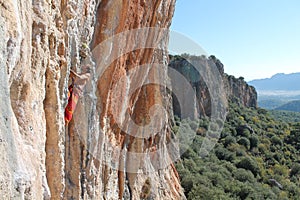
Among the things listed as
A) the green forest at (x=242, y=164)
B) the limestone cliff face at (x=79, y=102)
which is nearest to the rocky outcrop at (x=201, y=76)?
the green forest at (x=242, y=164)

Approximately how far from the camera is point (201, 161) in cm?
1986

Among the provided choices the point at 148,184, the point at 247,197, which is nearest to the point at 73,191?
the point at 148,184

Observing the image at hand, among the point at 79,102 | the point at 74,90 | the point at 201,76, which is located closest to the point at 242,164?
the point at 201,76

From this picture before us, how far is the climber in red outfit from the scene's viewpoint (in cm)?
481

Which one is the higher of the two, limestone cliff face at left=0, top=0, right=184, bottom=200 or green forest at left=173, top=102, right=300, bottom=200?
limestone cliff face at left=0, top=0, right=184, bottom=200

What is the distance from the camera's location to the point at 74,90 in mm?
5039

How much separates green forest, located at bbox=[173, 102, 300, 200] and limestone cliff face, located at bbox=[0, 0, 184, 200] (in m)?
5.75

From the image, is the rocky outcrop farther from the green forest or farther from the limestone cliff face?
the limestone cliff face

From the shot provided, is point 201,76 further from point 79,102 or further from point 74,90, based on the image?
point 74,90

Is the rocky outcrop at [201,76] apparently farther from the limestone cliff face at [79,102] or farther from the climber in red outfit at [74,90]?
the climber in red outfit at [74,90]

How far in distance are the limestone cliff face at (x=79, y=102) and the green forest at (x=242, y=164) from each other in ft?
18.9

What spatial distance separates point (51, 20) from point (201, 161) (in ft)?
55.9

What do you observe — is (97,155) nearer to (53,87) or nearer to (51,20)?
(53,87)

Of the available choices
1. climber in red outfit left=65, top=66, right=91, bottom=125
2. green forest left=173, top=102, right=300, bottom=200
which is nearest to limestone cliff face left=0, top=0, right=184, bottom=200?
climber in red outfit left=65, top=66, right=91, bottom=125
